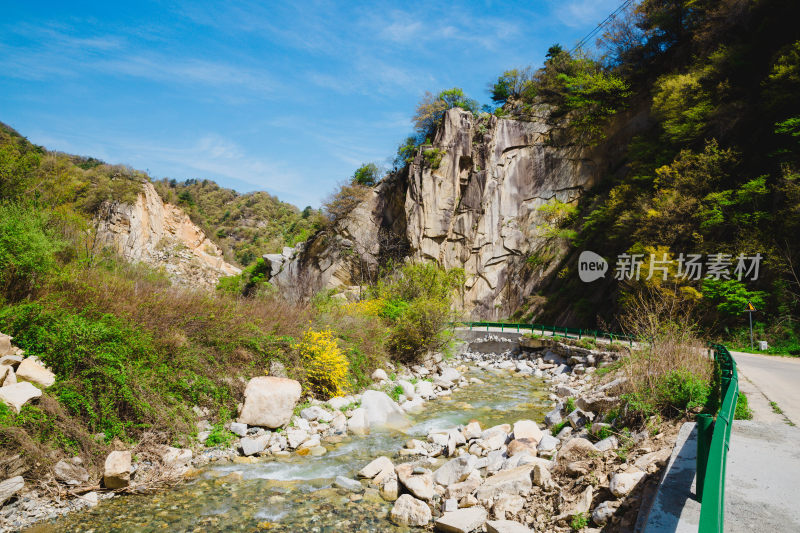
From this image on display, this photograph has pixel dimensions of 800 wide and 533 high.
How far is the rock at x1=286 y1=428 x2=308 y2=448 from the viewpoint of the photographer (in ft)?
27.0

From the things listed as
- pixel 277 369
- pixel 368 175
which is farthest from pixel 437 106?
pixel 277 369

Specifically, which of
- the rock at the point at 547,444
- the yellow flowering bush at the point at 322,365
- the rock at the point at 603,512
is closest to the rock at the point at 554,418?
the rock at the point at 547,444

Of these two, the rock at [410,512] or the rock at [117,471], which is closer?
the rock at [410,512]

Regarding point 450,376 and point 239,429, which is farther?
point 450,376

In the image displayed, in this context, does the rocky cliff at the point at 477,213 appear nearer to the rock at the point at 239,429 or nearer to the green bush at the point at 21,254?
the rock at the point at 239,429

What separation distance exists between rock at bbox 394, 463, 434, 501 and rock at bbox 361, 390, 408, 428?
306 cm

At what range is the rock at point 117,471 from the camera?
5.96m

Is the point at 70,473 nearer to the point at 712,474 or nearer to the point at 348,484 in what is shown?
the point at 348,484

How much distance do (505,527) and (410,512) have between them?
1.41m

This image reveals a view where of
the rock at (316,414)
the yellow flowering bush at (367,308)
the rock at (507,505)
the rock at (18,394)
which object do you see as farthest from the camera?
the yellow flowering bush at (367,308)

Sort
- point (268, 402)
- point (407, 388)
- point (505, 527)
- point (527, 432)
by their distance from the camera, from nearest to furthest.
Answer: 1. point (505, 527)
2. point (527, 432)
3. point (268, 402)
4. point (407, 388)

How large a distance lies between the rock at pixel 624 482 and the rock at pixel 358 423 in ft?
19.1

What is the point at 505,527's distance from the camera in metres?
4.65

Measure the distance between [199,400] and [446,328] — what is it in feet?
33.6
